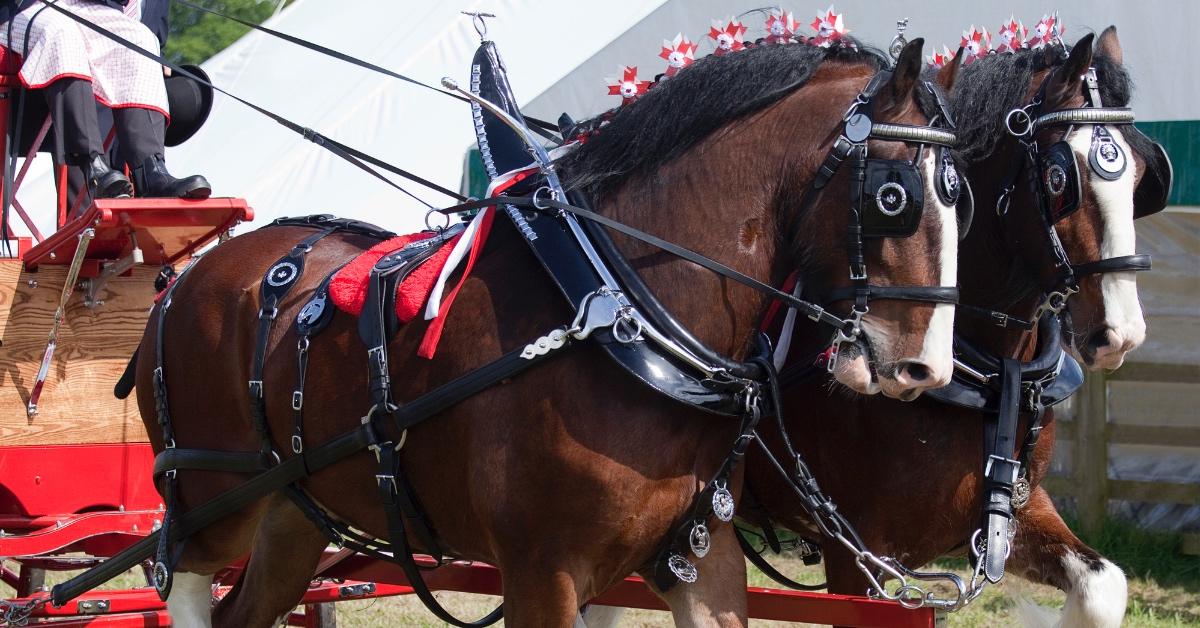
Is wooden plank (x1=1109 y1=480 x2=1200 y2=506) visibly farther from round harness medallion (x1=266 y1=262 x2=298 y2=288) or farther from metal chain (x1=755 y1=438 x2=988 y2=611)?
round harness medallion (x1=266 y1=262 x2=298 y2=288)

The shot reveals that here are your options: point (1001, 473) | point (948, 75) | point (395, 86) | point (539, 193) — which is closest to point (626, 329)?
point (539, 193)

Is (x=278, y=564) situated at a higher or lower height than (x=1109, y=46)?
lower

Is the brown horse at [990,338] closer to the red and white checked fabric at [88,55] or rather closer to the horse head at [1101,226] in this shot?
the horse head at [1101,226]

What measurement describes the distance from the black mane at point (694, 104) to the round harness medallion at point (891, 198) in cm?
33

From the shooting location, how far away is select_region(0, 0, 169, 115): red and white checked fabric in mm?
3594

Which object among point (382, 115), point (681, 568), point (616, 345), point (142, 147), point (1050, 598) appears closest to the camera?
point (616, 345)

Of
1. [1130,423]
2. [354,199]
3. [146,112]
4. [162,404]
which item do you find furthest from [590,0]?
[162,404]

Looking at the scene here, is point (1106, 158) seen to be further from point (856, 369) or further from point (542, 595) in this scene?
point (542, 595)

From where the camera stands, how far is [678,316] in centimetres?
243

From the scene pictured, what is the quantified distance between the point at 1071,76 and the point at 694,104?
0.93 metres

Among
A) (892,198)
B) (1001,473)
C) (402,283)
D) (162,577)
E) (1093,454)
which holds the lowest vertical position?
(1093,454)

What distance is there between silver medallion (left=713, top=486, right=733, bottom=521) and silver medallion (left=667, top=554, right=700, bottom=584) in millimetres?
118

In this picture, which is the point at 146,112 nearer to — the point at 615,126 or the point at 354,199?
the point at 615,126

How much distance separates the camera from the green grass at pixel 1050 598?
5078 mm
